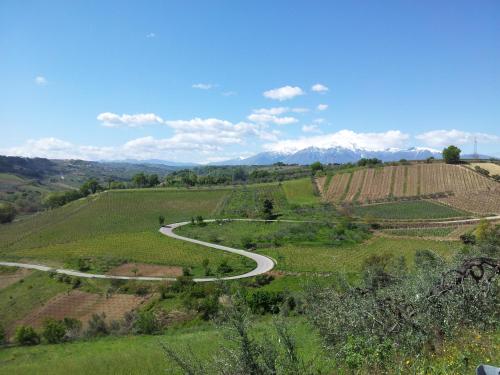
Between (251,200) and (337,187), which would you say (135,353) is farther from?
(337,187)

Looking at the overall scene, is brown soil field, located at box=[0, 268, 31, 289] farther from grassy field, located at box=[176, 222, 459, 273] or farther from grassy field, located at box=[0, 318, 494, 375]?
grassy field, located at box=[0, 318, 494, 375]

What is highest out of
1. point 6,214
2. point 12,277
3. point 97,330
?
point 6,214

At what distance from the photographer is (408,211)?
3519 inches

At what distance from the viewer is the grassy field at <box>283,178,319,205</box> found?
364 ft

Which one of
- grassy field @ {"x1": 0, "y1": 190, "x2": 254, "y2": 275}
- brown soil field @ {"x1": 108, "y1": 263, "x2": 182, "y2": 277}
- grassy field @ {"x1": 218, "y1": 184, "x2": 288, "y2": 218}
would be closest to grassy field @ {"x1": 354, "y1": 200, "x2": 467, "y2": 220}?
grassy field @ {"x1": 218, "y1": 184, "x2": 288, "y2": 218}

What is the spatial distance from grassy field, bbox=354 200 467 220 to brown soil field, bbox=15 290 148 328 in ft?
197

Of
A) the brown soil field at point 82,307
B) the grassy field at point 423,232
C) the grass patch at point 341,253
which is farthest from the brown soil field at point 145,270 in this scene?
the grassy field at point 423,232

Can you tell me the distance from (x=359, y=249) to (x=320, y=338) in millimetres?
56196

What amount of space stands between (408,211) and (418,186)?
2105cm

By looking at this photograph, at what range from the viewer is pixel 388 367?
7941 millimetres

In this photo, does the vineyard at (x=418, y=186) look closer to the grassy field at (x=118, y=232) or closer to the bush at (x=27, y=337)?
the grassy field at (x=118, y=232)

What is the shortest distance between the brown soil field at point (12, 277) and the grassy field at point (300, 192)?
70.0 meters

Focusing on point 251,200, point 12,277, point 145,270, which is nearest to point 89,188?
point 251,200

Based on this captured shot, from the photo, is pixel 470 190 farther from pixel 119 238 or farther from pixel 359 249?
pixel 119 238
